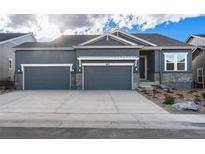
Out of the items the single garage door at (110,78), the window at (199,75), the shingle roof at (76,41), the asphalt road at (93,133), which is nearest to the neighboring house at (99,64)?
the single garage door at (110,78)

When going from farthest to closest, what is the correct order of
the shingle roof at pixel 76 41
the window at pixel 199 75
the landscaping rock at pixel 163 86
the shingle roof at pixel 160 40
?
the window at pixel 199 75
the shingle roof at pixel 160 40
the shingle roof at pixel 76 41
the landscaping rock at pixel 163 86

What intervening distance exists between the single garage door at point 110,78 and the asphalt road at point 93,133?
14389 millimetres

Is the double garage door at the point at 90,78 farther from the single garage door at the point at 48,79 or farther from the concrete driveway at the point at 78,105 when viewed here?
the concrete driveway at the point at 78,105

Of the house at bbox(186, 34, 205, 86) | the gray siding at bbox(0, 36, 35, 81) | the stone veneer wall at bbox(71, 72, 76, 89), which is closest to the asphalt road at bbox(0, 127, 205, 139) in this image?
the stone veneer wall at bbox(71, 72, 76, 89)

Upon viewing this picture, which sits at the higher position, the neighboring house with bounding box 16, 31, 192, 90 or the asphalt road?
the neighboring house with bounding box 16, 31, 192, 90

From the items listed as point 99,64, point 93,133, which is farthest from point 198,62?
point 93,133

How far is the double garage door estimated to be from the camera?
2198 centimetres

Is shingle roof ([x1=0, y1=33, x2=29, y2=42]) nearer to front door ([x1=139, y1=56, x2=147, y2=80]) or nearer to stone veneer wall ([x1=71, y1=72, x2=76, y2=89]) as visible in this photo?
stone veneer wall ([x1=71, y1=72, x2=76, y2=89])

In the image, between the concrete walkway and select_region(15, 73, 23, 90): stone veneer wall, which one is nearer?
the concrete walkway

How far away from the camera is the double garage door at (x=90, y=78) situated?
866 inches

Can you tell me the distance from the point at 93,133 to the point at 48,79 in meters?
16.2

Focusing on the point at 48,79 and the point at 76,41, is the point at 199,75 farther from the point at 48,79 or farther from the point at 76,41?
the point at 48,79
